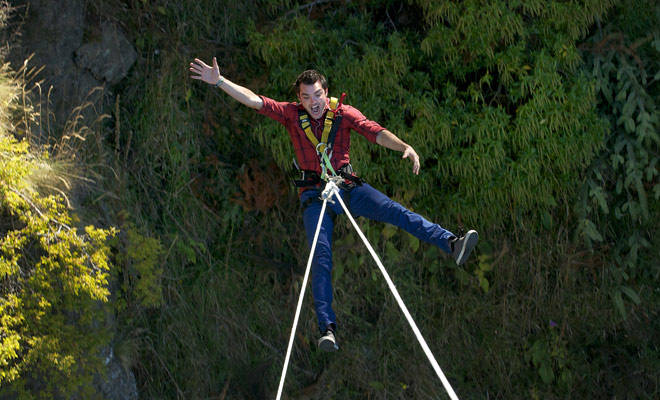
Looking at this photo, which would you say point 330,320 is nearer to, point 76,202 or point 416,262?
point 76,202

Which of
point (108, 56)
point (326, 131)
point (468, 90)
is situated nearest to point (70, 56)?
point (108, 56)

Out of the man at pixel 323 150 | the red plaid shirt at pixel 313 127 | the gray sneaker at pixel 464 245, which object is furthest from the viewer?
the red plaid shirt at pixel 313 127

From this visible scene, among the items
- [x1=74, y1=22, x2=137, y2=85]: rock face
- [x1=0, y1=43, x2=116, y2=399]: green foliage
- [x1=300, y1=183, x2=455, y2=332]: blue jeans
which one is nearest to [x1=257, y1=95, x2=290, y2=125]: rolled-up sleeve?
[x1=300, y1=183, x2=455, y2=332]: blue jeans

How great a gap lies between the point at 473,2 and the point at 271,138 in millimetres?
2064

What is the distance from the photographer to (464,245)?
4684mm

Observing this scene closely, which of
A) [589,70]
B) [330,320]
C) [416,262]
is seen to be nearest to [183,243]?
[416,262]

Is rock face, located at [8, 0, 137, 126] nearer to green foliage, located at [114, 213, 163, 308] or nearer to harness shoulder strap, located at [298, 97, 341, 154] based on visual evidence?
green foliage, located at [114, 213, 163, 308]

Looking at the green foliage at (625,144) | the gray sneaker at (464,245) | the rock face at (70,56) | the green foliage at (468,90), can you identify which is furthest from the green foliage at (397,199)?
the gray sneaker at (464,245)

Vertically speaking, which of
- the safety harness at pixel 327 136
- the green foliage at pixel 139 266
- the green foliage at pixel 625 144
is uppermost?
the safety harness at pixel 327 136

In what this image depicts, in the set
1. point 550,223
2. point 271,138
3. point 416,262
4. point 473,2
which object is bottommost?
point 416,262

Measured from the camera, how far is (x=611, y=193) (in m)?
8.00

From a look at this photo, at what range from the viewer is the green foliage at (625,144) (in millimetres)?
7516

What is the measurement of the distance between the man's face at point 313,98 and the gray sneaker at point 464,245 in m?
1.21

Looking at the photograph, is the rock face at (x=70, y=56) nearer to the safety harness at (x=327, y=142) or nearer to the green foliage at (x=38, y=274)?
the green foliage at (x=38, y=274)
